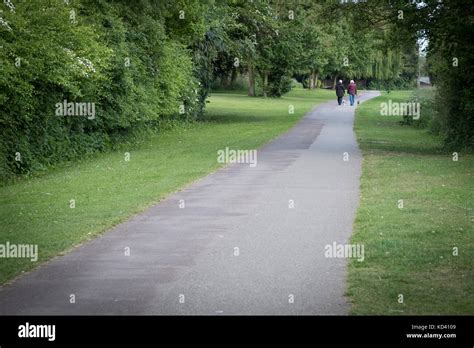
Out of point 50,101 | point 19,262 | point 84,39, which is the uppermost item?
point 84,39

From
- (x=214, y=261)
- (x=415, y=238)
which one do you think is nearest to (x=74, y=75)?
(x=415, y=238)

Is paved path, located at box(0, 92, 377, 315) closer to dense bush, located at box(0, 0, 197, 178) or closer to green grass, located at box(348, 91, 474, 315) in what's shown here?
green grass, located at box(348, 91, 474, 315)

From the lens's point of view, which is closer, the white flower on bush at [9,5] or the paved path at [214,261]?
the paved path at [214,261]

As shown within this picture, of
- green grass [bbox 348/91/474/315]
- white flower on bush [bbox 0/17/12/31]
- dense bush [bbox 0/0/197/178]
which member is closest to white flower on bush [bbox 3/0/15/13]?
dense bush [bbox 0/0/197/178]

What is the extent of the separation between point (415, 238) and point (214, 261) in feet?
11.0

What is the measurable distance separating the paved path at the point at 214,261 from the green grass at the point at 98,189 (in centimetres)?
52

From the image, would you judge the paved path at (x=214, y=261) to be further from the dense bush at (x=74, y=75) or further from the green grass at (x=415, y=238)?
the dense bush at (x=74, y=75)

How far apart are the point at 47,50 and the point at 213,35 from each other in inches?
931

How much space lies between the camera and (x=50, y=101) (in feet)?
78.4

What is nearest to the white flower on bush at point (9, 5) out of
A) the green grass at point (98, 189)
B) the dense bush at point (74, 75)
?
the dense bush at point (74, 75)

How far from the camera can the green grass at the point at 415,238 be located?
9.20 metres

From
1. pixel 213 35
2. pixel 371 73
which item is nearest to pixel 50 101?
pixel 213 35

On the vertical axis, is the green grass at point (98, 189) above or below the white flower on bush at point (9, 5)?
below
